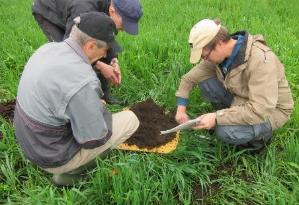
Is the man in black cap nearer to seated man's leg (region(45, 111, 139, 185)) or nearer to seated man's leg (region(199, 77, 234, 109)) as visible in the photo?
seated man's leg (region(45, 111, 139, 185))

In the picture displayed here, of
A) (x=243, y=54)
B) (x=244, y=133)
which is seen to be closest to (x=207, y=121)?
(x=244, y=133)

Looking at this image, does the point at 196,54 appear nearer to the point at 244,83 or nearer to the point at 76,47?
the point at 244,83

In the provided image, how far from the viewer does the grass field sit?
2.76m

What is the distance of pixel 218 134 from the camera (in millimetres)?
3262

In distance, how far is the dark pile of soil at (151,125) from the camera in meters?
3.35

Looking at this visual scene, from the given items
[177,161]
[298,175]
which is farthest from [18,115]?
[298,175]

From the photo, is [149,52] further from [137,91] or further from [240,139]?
[240,139]

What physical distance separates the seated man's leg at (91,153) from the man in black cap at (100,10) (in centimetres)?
59

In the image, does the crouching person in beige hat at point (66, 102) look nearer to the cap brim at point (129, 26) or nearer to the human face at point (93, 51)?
the human face at point (93, 51)

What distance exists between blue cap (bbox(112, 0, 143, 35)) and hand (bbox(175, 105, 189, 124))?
0.74 meters

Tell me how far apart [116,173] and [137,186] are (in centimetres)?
18

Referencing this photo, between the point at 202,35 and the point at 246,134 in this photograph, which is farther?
the point at 246,134

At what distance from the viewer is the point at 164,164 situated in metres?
3.06

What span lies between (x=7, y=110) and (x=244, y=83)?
2113mm
